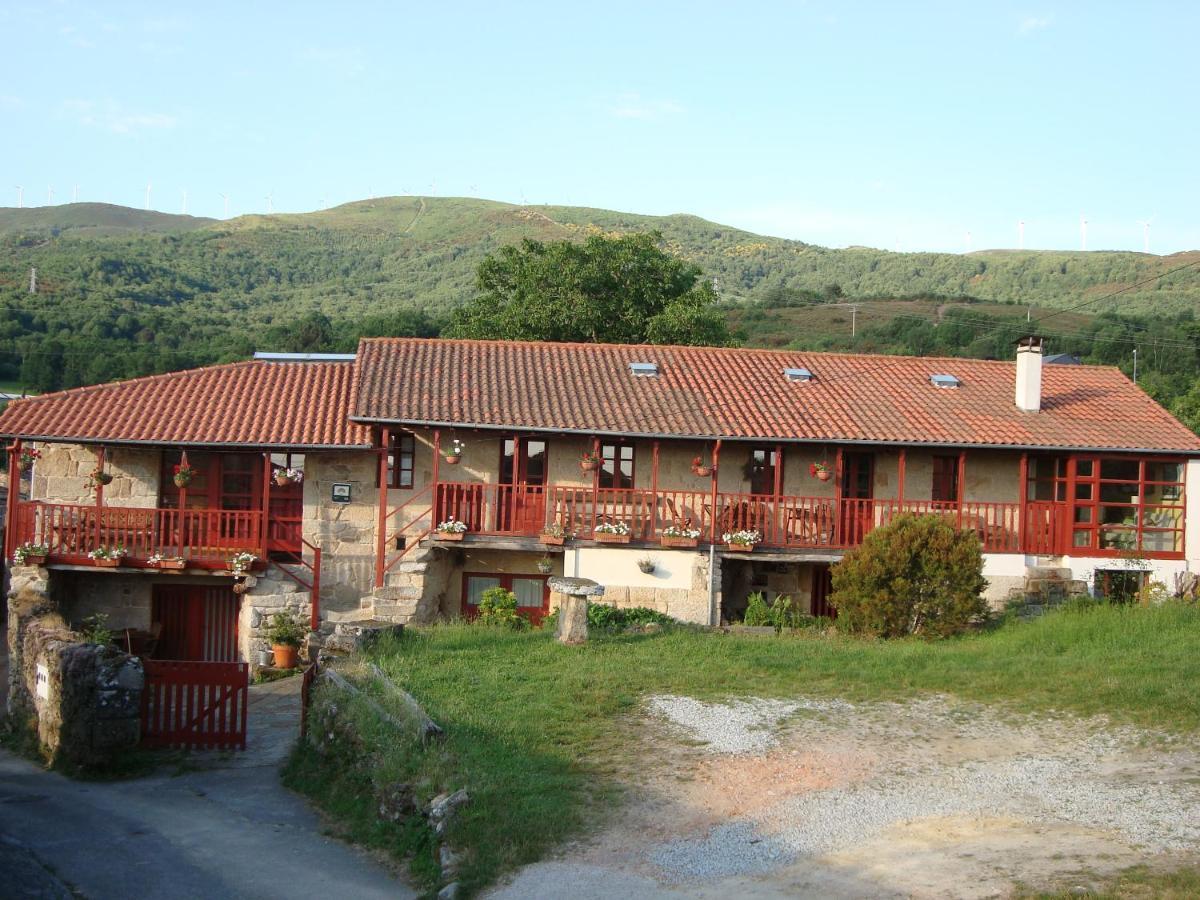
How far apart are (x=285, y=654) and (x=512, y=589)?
4204 millimetres

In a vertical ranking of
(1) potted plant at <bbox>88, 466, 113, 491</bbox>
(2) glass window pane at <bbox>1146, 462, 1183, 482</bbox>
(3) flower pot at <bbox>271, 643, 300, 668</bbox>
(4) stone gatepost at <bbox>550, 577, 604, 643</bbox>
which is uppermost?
(2) glass window pane at <bbox>1146, 462, 1183, 482</bbox>

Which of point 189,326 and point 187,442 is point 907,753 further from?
point 189,326

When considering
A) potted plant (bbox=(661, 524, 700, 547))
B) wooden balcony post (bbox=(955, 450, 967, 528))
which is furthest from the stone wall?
wooden balcony post (bbox=(955, 450, 967, 528))

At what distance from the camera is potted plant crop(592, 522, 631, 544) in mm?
19953

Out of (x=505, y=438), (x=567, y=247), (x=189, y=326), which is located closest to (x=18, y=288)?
(x=189, y=326)

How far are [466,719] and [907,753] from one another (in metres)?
4.28

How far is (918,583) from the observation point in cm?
1781

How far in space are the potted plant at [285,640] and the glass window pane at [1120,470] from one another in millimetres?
14372

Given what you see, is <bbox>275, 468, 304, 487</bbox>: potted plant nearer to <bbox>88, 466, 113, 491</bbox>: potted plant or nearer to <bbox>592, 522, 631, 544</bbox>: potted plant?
<bbox>88, 466, 113, 491</bbox>: potted plant

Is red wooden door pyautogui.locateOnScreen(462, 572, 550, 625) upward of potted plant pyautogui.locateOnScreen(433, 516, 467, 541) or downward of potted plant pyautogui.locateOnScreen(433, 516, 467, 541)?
downward

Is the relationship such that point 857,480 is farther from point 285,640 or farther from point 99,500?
point 99,500

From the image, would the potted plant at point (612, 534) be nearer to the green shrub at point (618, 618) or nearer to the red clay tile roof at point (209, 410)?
the green shrub at point (618, 618)

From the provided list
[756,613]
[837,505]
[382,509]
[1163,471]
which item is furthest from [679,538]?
[1163,471]

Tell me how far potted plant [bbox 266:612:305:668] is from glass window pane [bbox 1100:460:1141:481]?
14372 millimetres
